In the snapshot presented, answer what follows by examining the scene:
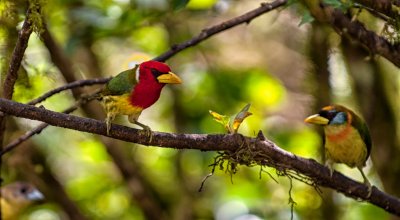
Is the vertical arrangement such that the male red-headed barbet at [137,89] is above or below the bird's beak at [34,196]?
above

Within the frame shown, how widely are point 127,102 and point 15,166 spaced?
1.25 metres

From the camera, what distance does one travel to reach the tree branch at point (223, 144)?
4.95 ft

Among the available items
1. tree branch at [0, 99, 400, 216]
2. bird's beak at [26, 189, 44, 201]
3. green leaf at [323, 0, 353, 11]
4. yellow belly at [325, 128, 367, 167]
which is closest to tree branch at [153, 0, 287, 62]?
green leaf at [323, 0, 353, 11]

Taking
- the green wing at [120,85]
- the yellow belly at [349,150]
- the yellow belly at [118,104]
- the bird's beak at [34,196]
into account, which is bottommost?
the bird's beak at [34,196]

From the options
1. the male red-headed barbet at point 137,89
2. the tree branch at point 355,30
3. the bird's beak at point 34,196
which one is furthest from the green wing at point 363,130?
the bird's beak at point 34,196

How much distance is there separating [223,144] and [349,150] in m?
1.01

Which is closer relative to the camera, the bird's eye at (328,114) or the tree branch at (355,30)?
the tree branch at (355,30)

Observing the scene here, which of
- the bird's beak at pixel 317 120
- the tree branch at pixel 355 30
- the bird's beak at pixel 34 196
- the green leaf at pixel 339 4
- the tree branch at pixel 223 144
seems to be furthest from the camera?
the bird's beak at pixel 34 196

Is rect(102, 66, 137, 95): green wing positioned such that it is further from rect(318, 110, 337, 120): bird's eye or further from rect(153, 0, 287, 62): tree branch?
rect(318, 110, 337, 120): bird's eye

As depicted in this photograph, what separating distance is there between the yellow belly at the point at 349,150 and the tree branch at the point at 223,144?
0.54m

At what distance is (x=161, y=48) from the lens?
134 inches

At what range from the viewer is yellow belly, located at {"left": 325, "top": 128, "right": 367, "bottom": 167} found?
2488mm

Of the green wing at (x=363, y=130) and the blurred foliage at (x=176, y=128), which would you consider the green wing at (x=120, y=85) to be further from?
the green wing at (x=363, y=130)

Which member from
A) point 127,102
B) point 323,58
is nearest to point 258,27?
point 323,58
